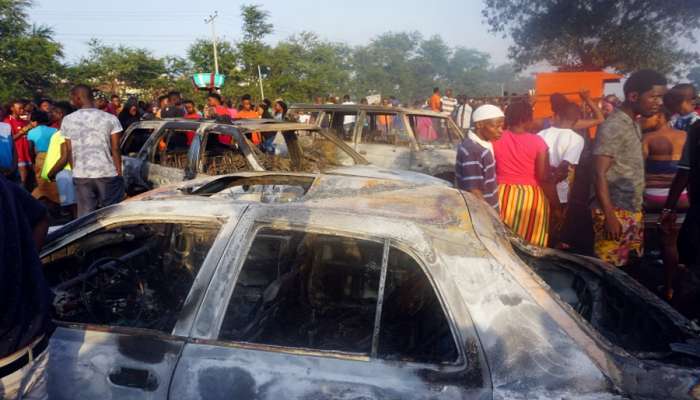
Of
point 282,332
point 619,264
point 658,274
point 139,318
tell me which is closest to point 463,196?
point 282,332

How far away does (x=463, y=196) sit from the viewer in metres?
2.21

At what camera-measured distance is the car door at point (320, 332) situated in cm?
152

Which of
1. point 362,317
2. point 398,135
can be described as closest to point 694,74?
point 398,135

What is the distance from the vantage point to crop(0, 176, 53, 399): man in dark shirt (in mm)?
1520

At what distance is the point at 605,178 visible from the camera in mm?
3242

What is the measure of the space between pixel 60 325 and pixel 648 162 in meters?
4.60

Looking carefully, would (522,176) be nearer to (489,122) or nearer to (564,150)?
(489,122)

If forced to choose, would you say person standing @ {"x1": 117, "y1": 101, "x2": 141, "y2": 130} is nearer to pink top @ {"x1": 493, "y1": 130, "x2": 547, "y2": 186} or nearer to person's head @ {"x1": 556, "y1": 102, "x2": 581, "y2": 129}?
person's head @ {"x1": 556, "y1": 102, "x2": 581, "y2": 129}

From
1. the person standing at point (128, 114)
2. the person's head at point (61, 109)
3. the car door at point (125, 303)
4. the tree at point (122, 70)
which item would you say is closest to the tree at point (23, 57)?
the tree at point (122, 70)

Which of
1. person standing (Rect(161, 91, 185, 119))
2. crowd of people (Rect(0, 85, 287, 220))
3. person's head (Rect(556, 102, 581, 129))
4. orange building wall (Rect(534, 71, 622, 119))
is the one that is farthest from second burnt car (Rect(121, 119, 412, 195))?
orange building wall (Rect(534, 71, 622, 119))

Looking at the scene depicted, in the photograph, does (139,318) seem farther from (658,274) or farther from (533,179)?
(658,274)

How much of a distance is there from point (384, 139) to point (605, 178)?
14.9 feet

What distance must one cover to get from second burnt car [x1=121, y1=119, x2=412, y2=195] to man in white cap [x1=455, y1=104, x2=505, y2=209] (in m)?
1.85

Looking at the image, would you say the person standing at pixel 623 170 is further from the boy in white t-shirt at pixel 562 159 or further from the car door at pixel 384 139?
the car door at pixel 384 139
